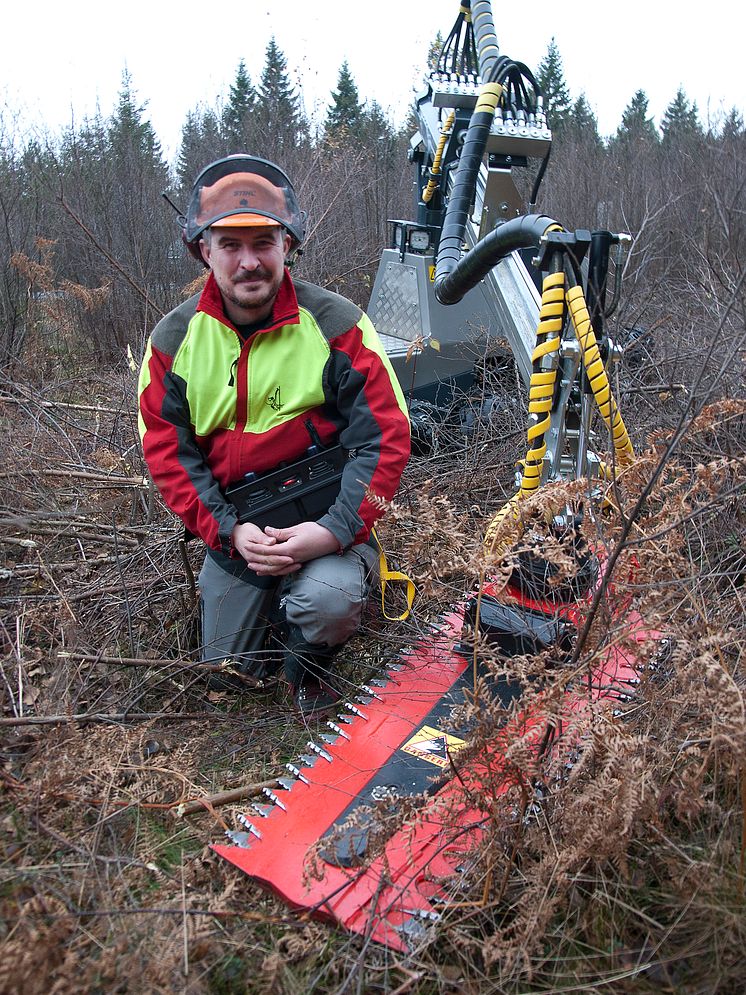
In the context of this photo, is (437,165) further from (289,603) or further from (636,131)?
(636,131)

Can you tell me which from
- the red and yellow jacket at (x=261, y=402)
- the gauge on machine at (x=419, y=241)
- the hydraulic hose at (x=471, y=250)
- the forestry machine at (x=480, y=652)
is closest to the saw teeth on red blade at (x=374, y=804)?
the forestry machine at (x=480, y=652)

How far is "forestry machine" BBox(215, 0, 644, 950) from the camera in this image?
223 centimetres

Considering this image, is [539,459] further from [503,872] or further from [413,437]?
[413,437]

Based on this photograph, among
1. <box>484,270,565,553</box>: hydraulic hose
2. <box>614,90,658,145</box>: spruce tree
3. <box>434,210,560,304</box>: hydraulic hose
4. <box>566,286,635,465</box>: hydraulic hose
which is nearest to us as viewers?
<box>566,286,635,465</box>: hydraulic hose

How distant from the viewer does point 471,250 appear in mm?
3406

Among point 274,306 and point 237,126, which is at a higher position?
point 237,126

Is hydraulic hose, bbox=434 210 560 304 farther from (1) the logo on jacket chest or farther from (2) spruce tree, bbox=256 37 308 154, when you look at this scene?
(2) spruce tree, bbox=256 37 308 154

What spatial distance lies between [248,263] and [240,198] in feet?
0.81

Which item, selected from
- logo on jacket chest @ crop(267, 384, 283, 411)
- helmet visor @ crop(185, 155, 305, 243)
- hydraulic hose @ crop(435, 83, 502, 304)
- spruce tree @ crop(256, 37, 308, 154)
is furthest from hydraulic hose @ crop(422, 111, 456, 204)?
spruce tree @ crop(256, 37, 308, 154)

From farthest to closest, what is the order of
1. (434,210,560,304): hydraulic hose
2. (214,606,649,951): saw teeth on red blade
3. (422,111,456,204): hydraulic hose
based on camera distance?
1. (422,111,456,204): hydraulic hose
2. (434,210,560,304): hydraulic hose
3. (214,606,649,951): saw teeth on red blade

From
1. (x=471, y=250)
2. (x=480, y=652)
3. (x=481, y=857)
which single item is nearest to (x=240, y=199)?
(x=471, y=250)

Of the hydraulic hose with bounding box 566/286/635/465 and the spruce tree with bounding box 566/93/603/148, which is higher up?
the spruce tree with bounding box 566/93/603/148

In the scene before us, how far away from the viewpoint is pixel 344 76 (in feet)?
110

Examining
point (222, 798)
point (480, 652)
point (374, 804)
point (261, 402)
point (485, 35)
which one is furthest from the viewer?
point (485, 35)
